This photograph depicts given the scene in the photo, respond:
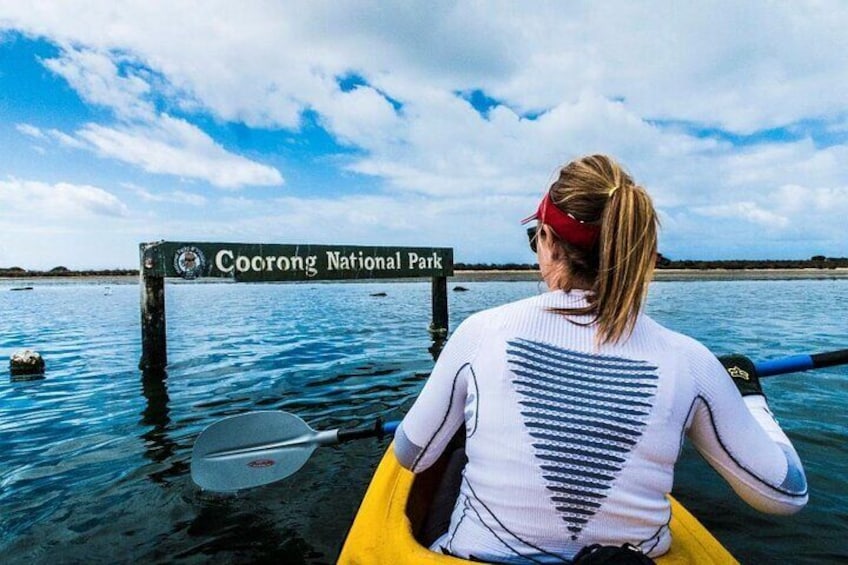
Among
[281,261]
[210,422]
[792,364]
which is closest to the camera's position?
[792,364]

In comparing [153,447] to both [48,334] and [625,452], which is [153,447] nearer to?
[625,452]

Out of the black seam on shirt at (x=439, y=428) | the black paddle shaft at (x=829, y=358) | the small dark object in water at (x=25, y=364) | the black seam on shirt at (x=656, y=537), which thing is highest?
the black seam on shirt at (x=439, y=428)

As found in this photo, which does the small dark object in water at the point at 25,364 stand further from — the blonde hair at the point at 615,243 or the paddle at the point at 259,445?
the blonde hair at the point at 615,243

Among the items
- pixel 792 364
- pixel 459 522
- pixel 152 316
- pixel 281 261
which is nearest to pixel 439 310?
pixel 281 261

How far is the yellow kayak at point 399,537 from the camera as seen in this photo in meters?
1.77

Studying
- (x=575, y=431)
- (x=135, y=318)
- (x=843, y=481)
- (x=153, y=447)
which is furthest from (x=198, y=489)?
(x=135, y=318)

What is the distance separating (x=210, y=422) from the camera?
5.87m

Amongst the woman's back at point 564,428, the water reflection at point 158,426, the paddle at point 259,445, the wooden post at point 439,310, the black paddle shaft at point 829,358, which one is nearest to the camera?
the woman's back at point 564,428

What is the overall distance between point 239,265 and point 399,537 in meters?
7.25

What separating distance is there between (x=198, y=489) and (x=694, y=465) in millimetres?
4367

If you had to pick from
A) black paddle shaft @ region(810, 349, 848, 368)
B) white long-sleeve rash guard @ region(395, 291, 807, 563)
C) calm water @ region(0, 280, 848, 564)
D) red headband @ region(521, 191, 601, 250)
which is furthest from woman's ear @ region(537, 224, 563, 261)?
black paddle shaft @ region(810, 349, 848, 368)

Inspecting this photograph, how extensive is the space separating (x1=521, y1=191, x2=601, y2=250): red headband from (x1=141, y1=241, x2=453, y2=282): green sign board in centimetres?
751

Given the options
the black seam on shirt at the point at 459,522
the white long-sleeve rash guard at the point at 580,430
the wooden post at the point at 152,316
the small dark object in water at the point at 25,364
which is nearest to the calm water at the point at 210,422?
the small dark object in water at the point at 25,364

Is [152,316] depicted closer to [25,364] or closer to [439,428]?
[25,364]
